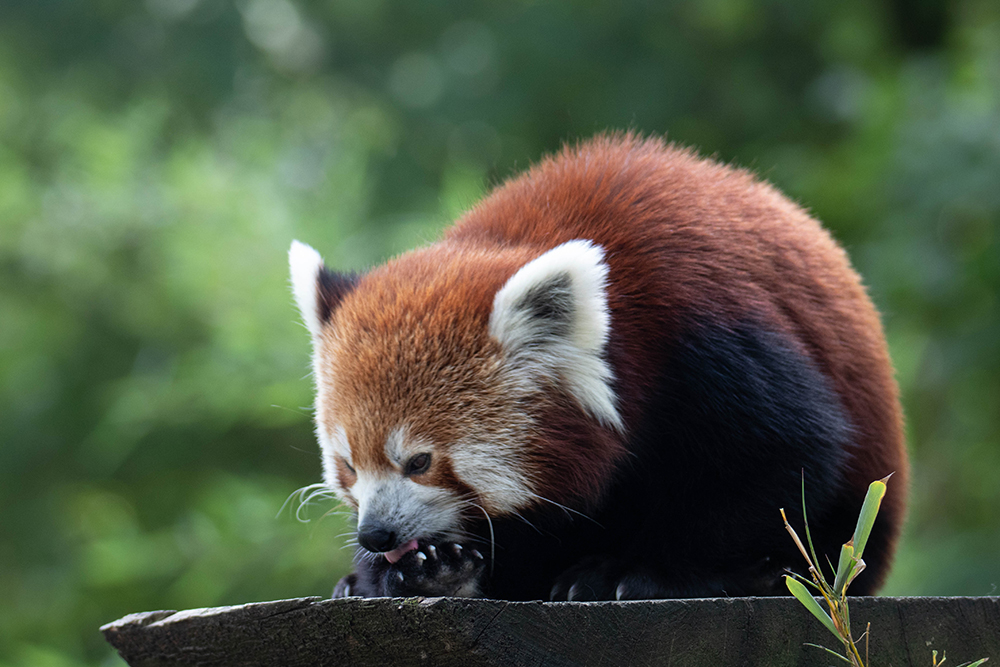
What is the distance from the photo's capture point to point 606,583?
2.21 meters

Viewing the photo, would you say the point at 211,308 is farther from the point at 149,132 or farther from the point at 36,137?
the point at 36,137

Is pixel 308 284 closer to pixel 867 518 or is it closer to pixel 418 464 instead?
pixel 418 464

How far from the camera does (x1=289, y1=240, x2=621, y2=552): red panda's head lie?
229cm

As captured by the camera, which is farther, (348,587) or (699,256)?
(348,587)

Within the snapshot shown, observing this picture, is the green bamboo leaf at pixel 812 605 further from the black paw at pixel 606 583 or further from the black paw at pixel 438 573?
the black paw at pixel 438 573

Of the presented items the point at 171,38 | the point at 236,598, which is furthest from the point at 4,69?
the point at 236,598

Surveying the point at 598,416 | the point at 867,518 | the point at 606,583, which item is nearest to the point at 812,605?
the point at 867,518

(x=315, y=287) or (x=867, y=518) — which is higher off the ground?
(x=315, y=287)

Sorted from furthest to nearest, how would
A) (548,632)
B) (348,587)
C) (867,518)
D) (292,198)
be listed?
(292,198) < (348,587) < (867,518) < (548,632)

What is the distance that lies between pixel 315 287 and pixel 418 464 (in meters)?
0.67

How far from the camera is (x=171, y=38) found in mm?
6906

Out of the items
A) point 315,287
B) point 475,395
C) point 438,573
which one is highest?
point 315,287

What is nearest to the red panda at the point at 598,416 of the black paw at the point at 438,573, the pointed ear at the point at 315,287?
the black paw at the point at 438,573

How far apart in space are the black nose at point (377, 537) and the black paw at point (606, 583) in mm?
394
